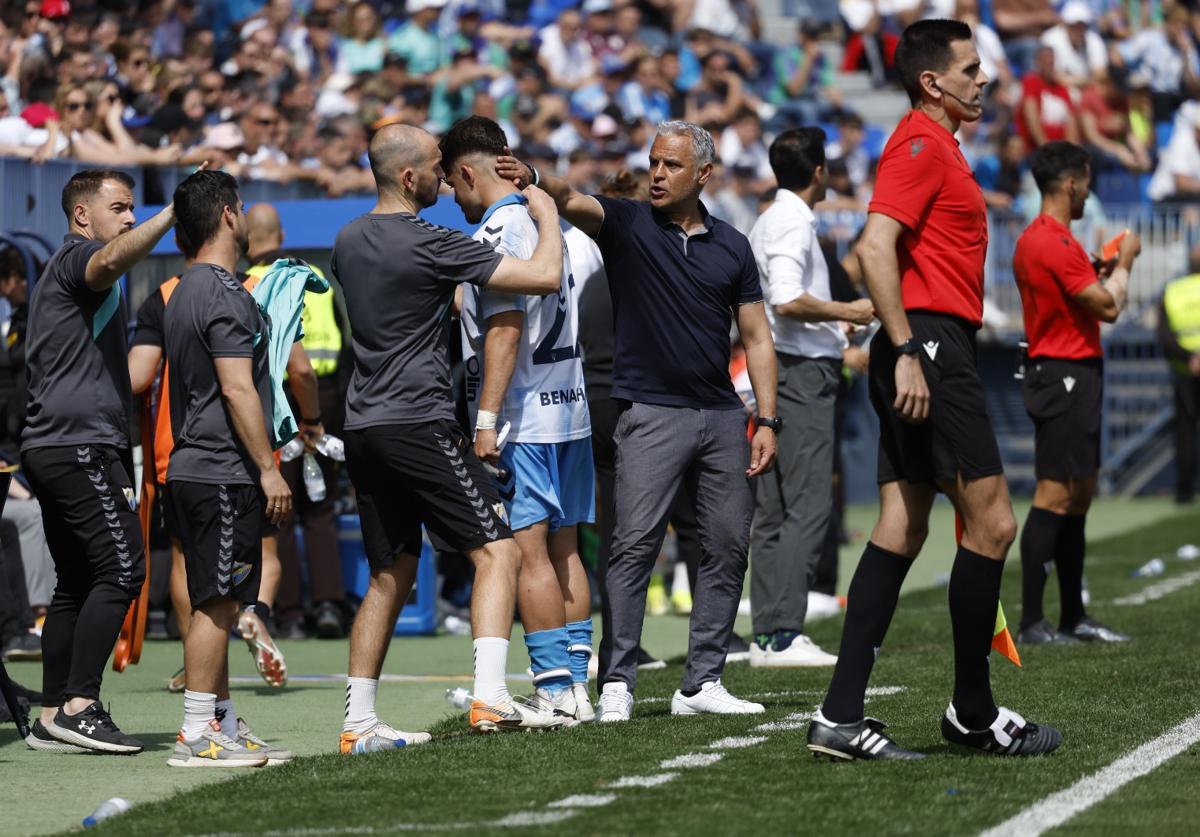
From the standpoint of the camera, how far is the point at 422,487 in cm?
702

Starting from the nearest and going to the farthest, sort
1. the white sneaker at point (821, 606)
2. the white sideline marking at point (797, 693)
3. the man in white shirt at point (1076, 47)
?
the white sideline marking at point (797, 693), the white sneaker at point (821, 606), the man in white shirt at point (1076, 47)

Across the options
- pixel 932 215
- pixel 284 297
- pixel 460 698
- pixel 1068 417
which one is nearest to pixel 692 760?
pixel 460 698

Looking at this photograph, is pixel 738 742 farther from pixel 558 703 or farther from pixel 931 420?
pixel 931 420

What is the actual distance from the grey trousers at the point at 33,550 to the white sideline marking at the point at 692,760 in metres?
5.19

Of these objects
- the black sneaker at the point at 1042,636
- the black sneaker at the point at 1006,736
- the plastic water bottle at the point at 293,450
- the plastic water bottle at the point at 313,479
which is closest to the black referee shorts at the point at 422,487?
the black sneaker at the point at 1006,736

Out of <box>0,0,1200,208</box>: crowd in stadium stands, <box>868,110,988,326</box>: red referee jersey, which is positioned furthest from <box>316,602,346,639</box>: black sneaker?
<box>868,110,988,326</box>: red referee jersey

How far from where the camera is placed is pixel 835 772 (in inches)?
248

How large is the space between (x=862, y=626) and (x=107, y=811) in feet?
7.65

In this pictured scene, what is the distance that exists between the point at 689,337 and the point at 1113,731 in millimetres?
2074

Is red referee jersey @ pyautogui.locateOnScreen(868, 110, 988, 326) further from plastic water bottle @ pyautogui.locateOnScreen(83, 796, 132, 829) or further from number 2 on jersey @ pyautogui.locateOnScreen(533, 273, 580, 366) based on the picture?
plastic water bottle @ pyautogui.locateOnScreen(83, 796, 132, 829)

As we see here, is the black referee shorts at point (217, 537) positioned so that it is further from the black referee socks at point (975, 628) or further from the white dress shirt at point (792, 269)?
the white dress shirt at point (792, 269)

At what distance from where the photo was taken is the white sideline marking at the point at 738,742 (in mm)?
6941

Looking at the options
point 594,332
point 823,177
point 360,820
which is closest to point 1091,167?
point 823,177

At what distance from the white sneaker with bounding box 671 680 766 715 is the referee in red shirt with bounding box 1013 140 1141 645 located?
9.09ft
